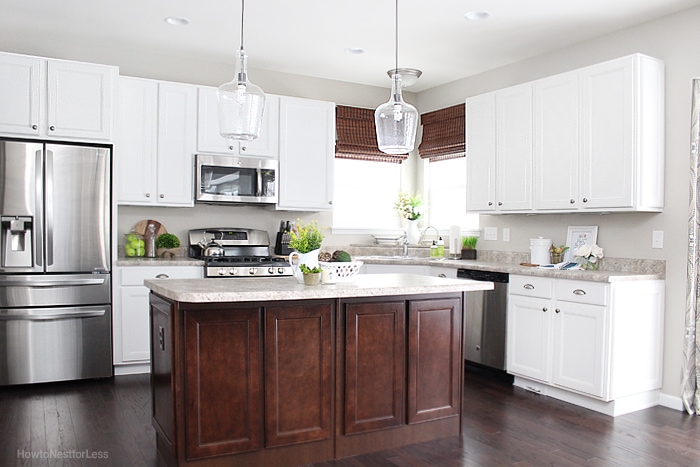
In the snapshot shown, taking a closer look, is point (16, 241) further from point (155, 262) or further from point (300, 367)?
point (300, 367)

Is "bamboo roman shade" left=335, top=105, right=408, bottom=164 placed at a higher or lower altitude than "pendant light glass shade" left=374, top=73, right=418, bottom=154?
higher

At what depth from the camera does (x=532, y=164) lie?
4.67 meters

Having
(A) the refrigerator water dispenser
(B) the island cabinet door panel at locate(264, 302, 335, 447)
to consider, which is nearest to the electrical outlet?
(B) the island cabinet door panel at locate(264, 302, 335, 447)

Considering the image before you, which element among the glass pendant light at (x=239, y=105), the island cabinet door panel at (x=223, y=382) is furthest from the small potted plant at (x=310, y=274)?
the glass pendant light at (x=239, y=105)

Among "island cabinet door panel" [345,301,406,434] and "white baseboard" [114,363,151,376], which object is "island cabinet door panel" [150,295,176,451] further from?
"white baseboard" [114,363,151,376]

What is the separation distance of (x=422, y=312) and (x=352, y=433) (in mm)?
723

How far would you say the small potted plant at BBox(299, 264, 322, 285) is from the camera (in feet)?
10.5

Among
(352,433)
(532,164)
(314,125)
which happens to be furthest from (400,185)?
(352,433)

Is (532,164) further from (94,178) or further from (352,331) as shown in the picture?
(94,178)

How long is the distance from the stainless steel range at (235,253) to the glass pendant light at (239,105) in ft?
8.11

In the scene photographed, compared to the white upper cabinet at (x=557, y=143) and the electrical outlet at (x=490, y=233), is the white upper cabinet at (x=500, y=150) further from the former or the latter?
the electrical outlet at (x=490, y=233)

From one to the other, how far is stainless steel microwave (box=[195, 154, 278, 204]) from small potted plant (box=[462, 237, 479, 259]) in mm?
1771

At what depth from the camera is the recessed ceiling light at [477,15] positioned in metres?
4.22

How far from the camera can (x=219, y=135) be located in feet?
17.3
